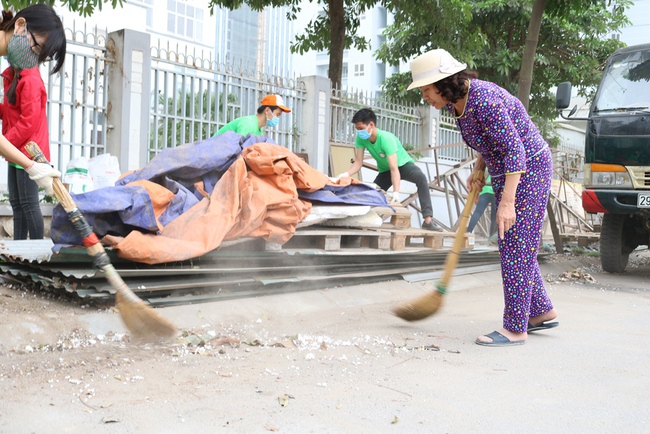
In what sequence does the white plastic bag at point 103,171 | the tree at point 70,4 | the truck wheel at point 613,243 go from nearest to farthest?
the white plastic bag at point 103,171
the truck wheel at point 613,243
the tree at point 70,4

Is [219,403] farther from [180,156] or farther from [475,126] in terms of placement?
[180,156]

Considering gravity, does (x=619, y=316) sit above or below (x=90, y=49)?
below

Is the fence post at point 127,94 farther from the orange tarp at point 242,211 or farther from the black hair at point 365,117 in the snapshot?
the orange tarp at point 242,211

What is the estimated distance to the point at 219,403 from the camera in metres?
2.76

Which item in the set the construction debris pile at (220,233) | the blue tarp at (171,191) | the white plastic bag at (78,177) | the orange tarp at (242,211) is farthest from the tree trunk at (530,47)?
the white plastic bag at (78,177)

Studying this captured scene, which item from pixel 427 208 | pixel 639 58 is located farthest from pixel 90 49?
pixel 639 58

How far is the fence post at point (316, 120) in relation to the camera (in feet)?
36.2

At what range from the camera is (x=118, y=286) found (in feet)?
11.6

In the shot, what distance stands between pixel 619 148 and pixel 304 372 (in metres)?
5.27

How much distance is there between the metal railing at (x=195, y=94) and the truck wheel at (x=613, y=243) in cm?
505

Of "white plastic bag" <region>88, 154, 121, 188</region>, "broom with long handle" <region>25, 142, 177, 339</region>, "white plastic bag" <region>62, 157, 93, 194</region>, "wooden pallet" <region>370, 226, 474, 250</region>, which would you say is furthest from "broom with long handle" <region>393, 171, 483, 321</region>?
"white plastic bag" <region>88, 154, 121, 188</region>

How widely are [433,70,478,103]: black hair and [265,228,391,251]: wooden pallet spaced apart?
1901mm

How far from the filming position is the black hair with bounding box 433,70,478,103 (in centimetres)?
389

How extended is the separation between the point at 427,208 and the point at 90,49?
464cm
